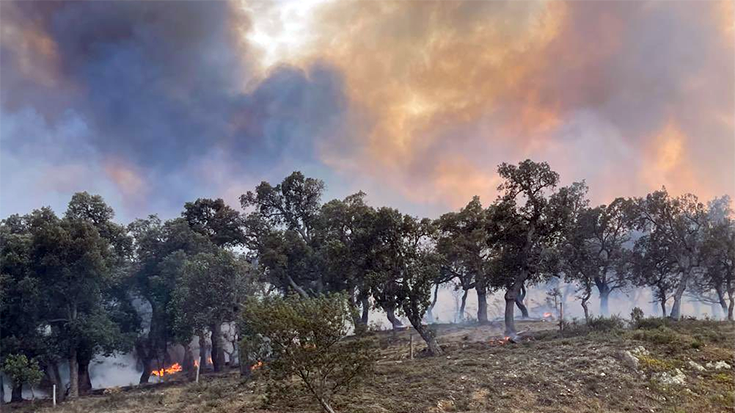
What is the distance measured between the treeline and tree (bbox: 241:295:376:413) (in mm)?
16711

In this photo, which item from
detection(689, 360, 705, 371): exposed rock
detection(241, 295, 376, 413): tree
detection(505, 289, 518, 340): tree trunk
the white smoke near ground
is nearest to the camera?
detection(241, 295, 376, 413): tree

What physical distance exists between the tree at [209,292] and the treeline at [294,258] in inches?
5.3

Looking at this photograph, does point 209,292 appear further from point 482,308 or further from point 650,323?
point 650,323

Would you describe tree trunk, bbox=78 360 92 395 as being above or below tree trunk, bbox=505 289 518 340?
below

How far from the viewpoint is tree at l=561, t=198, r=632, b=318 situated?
5128 cm

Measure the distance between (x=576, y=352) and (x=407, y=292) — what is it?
12509 millimetres

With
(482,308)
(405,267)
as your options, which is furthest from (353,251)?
(482,308)

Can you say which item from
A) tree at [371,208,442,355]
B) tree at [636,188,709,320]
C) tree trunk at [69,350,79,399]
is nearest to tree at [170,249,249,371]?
tree trunk at [69,350,79,399]

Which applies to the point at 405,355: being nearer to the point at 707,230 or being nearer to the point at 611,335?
the point at 611,335

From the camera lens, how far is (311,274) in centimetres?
5203

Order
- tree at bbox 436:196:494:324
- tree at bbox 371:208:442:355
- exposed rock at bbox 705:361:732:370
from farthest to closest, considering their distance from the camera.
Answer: tree at bbox 436:196:494:324
tree at bbox 371:208:442:355
exposed rock at bbox 705:361:732:370

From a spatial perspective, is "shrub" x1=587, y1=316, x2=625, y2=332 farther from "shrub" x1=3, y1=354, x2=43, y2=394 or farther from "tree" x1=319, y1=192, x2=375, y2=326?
"shrub" x1=3, y1=354, x2=43, y2=394

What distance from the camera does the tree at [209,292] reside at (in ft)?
140

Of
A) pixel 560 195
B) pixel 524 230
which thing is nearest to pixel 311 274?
pixel 524 230
